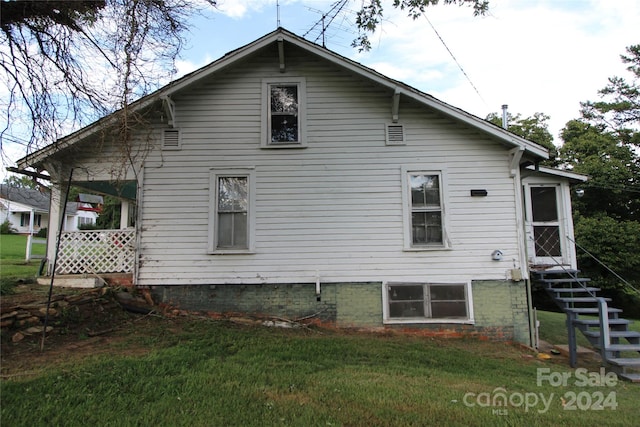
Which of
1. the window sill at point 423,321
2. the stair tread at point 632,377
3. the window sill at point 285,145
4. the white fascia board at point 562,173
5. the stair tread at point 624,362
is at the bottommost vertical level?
the stair tread at point 632,377

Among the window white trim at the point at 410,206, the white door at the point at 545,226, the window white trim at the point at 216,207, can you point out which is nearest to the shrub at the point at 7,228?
the window white trim at the point at 216,207

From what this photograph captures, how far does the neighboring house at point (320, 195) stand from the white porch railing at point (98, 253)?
365 mm

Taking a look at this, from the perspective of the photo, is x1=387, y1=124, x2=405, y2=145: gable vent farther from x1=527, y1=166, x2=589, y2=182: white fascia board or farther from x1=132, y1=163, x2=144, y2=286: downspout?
x1=132, y1=163, x2=144, y2=286: downspout

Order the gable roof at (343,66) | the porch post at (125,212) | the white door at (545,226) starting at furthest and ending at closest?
the porch post at (125,212) → the white door at (545,226) → the gable roof at (343,66)

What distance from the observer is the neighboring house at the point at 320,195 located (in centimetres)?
771

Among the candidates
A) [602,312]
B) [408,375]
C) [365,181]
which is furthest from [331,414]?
[602,312]

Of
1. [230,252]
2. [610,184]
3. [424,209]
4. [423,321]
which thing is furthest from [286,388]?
[610,184]

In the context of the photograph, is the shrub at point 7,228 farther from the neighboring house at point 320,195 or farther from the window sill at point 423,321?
the window sill at point 423,321

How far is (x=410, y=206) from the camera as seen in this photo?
312 inches

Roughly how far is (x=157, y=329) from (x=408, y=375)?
4.48 m

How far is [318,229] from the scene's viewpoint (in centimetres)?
785

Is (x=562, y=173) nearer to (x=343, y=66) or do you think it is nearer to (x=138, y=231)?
(x=343, y=66)

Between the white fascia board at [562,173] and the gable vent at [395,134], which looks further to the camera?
the white fascia board at [562,173]

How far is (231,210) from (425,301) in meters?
4.70
